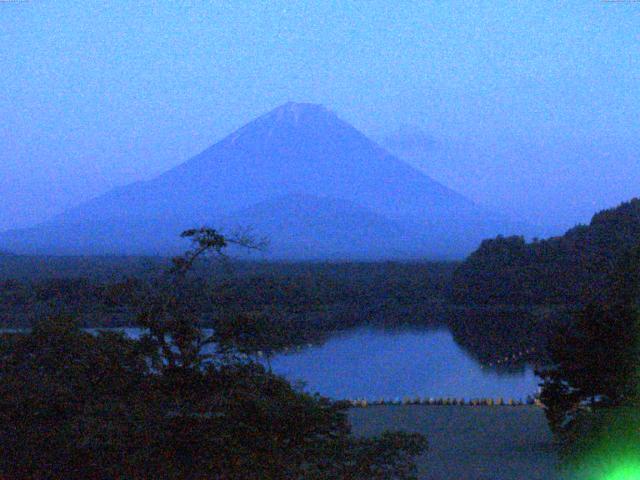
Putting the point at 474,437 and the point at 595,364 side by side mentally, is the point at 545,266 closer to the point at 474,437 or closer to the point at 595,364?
the point at 474,437

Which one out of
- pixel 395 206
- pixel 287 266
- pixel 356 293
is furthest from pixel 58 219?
pixel 356 293

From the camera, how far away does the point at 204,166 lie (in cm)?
11456

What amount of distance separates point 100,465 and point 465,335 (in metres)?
18.9

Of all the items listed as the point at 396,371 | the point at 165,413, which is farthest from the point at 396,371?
the point at 165,413

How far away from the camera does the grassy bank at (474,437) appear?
744 cm

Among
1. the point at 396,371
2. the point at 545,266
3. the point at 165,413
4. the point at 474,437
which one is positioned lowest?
the point at 396,371

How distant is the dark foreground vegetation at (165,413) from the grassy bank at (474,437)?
308cm

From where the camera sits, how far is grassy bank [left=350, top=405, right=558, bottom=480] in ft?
24.4

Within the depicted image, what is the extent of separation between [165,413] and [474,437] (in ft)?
17.6

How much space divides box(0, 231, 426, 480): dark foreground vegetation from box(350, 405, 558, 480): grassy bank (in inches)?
121

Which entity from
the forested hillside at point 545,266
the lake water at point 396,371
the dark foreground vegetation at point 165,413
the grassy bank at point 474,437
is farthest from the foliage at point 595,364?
the forested hillside at point 545,266

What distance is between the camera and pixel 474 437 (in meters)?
8.80

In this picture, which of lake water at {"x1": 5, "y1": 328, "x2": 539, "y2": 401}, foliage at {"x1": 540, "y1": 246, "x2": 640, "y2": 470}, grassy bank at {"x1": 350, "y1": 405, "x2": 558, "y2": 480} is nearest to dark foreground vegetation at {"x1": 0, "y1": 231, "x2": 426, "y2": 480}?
grassy bank at {"x1": 350, "y1": 405, "x2": 558, "y2": 480}

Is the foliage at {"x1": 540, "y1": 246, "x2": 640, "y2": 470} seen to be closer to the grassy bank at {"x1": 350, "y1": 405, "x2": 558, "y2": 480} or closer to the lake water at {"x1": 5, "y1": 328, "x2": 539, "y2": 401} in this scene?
the grassy bank at {"x1": 350, "y1": 405, "x2": 558, "y2": 480}
